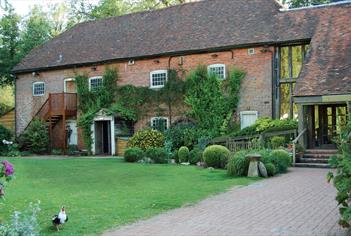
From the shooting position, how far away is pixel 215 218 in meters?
8.98

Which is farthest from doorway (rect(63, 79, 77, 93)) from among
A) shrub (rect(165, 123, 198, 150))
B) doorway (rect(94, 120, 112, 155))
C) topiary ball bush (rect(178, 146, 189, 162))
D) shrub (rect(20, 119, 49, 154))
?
topiary ball bush (rect(178, 146, 189, 162))

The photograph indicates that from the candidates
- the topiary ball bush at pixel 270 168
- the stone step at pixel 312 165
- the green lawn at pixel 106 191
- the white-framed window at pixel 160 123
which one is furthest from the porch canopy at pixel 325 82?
the white-framed window at pixel 160 123

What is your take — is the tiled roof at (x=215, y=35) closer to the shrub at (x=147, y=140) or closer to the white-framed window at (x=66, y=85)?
the white-framed window at (x=66, y=85)

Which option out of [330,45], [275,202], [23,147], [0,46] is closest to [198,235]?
[275,202]

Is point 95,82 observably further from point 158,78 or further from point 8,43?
point 8,43

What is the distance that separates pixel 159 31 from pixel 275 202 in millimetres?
21280

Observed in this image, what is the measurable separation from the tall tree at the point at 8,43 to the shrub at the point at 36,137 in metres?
9.66

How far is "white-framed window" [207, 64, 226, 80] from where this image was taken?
26.2m

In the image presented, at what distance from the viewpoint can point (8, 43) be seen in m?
39.8

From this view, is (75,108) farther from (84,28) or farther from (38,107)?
(84,28)

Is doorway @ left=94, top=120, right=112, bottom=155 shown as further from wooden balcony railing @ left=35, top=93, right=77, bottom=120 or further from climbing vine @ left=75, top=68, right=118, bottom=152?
wooden balcony railing @ left=35, top=93, right=77, bottom=120

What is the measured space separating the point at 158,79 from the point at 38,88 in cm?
1032

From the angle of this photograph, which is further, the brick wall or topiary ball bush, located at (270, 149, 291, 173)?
the brick wall

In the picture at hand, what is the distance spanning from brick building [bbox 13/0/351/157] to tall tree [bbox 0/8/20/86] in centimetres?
415
